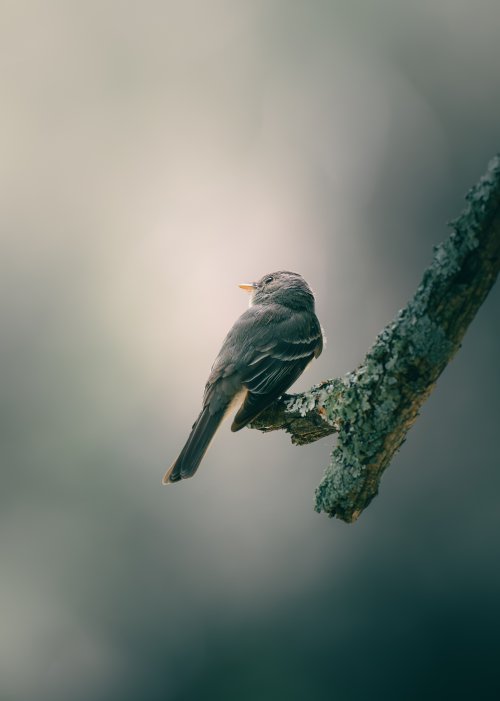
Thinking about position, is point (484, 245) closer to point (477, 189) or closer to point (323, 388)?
point (477, 189)

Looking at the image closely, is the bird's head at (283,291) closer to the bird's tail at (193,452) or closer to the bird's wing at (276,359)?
the bird's wing at (276,359)

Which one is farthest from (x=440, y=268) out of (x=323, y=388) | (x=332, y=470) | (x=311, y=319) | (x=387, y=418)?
(x=311, y=319)

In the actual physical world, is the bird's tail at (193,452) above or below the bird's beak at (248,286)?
below

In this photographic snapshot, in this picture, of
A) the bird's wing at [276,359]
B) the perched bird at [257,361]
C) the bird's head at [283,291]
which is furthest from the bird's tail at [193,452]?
the bird's head at [283,291]

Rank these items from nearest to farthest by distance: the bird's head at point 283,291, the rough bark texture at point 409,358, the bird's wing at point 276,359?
1. the rough bark texture at point 409,358
2. the bird's wing at point 276,359
3. the bird's head at point 283,291

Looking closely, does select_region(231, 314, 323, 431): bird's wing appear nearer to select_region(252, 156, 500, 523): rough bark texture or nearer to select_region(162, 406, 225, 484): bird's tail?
select_region(162, 406, 225, 484): bird's tail

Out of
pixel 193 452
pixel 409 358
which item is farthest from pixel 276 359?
pixel 409 358

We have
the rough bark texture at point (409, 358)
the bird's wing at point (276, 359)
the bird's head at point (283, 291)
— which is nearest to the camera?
the rough bark texture at point (409, 358)
